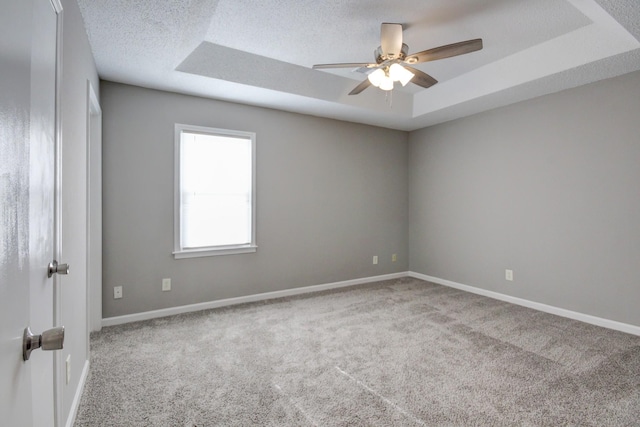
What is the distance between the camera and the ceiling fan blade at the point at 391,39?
2400 millimetres

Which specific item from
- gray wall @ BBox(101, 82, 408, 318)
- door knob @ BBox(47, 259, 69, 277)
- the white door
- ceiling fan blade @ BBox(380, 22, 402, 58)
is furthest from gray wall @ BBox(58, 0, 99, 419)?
ceiling fan blade @ BBox(380, 22, 402, 58)

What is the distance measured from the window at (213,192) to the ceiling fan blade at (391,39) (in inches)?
79.8

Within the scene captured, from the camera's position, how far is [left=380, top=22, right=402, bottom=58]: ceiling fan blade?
7.87ft

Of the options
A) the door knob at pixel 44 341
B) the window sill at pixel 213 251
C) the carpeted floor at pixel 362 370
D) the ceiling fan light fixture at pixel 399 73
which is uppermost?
the ceiling fan light fixture at pixel 399 73

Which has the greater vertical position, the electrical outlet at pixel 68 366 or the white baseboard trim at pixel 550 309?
the electrical outlet at pixel 68 366

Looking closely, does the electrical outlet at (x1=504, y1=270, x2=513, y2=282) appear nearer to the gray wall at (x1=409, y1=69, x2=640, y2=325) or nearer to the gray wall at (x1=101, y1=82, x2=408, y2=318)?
the gray wall at (x1=409, y1=69, x2=640, y2=325)

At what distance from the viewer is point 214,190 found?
12.6 ft

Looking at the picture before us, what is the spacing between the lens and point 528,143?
391 cm

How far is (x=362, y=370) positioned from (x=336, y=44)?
2764 millimetres

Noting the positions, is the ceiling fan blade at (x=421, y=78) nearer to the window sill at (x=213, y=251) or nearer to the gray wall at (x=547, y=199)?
the gray wall at (x=547, y=199)

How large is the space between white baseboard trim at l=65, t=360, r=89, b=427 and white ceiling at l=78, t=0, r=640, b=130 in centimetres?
234

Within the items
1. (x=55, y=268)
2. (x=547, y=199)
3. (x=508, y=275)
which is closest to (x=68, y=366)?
(x=55, y=268)

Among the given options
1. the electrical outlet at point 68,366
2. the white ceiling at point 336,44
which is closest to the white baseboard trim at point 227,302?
the electrical outlet at point 68,366

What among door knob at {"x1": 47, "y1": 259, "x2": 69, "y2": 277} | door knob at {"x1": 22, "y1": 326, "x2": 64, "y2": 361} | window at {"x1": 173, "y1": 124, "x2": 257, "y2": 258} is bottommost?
door knob at {"x1": 22, "y1": 326, "x2": 64, "y2": 361}
